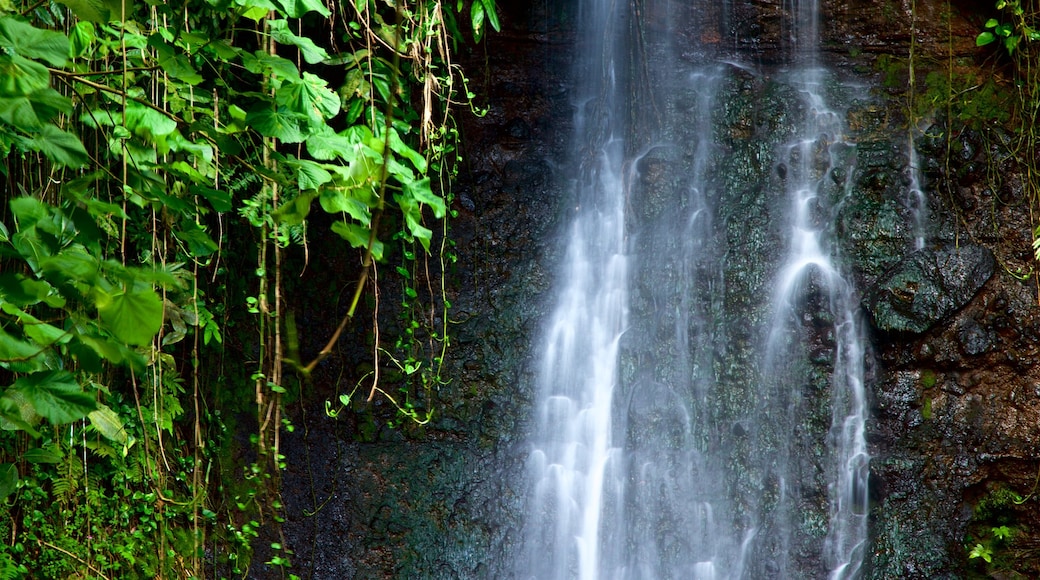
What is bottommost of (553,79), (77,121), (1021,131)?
(77,121)

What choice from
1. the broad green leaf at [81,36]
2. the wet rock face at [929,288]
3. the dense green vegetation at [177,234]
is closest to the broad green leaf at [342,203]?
the dense green vegetation at [177,234]

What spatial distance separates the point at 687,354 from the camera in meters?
4.32

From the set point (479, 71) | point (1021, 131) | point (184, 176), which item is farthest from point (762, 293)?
point (184, 176)

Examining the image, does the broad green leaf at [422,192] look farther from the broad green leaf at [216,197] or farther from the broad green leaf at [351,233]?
the broad green leaf at [216,197]

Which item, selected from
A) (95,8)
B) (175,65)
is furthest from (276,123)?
(95,8)

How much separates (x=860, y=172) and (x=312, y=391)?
9.65 feet

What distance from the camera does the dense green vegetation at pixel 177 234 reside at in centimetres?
145

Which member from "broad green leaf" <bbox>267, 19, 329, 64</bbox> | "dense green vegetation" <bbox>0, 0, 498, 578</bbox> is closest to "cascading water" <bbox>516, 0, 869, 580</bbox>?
A: "dense green vegetation" <bbox>0, 0, 498, 578</bbox>

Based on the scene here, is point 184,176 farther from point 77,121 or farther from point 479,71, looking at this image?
point 479,71

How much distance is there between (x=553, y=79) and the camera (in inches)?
185

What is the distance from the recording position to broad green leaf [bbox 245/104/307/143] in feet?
6.23

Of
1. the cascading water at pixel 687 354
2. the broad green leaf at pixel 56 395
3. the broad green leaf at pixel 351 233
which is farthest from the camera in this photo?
the cascading water at pixel 687 354

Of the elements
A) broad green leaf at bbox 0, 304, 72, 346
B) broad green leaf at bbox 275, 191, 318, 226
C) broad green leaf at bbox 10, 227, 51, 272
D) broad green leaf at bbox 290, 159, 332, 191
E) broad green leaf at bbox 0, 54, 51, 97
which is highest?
broad green leaf at bbox 0, 54, 51, 97

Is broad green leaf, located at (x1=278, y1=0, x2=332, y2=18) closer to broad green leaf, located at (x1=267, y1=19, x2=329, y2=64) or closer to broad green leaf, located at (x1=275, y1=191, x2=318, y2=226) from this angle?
broad green leaf, located at (x1=267, y1=19, x2=329, y2=64)
